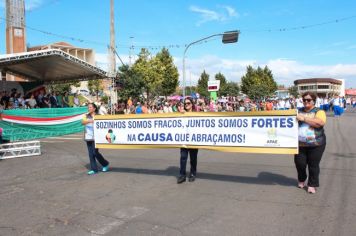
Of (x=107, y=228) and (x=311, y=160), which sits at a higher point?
(x=311, y=160)

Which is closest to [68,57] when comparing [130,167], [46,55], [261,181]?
[46,55]

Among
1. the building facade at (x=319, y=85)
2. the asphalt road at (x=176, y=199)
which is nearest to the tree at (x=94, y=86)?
the asphalt road at (x=176, y=199)

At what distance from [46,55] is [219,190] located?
14504mm

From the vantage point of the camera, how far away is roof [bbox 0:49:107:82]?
18266 mm

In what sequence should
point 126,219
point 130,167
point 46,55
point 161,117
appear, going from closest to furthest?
1. point 126,219
2. point 161,117
3. point 130,167
4. point 46,55

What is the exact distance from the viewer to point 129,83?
103ft

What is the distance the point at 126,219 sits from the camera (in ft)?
17.3

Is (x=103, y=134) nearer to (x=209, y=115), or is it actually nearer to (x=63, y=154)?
(x=209, y=115)

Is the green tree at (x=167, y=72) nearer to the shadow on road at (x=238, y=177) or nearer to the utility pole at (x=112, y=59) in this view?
the utility pole at (x=112, y=59)

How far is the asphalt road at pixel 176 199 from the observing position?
489 centimetres

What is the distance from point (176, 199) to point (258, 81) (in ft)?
261

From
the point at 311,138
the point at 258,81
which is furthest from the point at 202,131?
the point at 258,81

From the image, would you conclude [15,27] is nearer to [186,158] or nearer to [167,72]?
[167,72]

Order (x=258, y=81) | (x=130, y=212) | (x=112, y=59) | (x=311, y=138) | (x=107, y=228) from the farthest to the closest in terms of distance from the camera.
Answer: (x=258, y=81)
(x=112, y=59)
(x=311, y=138)
(x=130, y=212)
(x=107, y=228)
